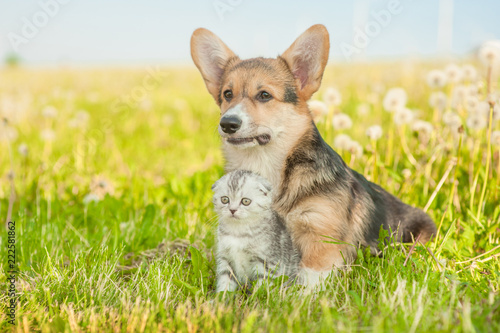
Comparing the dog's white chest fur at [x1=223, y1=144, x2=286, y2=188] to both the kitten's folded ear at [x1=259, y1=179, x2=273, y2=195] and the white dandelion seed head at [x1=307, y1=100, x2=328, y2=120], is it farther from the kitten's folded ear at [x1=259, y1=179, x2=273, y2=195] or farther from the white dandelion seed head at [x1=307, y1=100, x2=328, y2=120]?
the white dandelion seed head at [x1=307, y1=100, x2=328, y2=120]

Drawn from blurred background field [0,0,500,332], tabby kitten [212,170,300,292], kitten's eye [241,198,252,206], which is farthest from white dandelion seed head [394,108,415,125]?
kitten's eye [241,198,252,206]

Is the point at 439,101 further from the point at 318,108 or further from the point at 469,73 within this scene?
the point at 318,108

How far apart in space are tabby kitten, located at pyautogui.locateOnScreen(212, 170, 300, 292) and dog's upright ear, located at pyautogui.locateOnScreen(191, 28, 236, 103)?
99 cm

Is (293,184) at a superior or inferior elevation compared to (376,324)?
superior

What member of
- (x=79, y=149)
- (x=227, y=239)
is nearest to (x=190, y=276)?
(x=227, y=239)

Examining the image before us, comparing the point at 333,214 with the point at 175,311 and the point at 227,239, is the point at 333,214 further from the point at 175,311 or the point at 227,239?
the point at 175,311

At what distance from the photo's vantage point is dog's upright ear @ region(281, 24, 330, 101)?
9.78ft

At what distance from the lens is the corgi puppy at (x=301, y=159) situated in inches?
110

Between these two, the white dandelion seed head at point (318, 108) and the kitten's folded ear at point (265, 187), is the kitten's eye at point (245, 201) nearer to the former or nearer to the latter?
the kitten's folded ear at point (265, 187)

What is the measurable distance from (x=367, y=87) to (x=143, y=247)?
841cm

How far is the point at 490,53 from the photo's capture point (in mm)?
4246

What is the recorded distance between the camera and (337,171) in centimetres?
298

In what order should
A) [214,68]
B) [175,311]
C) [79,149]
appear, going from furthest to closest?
[79,149]
[214,68]
[175,311]

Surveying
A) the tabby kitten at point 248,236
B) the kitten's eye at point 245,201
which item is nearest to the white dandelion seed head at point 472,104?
the tabby kitten at point 248,236
